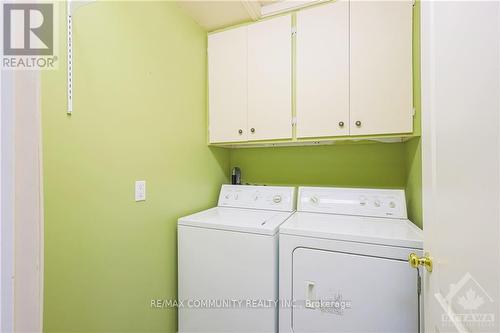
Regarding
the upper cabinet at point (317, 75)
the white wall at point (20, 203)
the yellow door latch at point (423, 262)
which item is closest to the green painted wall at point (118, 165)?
the upper cabinet at point (317, 75)

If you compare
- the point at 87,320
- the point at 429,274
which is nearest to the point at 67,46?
the point at 87,320

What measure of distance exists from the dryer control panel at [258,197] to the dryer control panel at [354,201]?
0.32 ft

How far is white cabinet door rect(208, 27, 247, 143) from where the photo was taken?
6.04 feet

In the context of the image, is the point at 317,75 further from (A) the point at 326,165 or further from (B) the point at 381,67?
(A) the point at 326,165

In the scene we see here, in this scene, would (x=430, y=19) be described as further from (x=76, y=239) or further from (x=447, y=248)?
(x=76, y=239)

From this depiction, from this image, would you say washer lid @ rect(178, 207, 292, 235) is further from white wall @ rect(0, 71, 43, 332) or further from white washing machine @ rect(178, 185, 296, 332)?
white wall @ rect(0, 71, 43, 332)

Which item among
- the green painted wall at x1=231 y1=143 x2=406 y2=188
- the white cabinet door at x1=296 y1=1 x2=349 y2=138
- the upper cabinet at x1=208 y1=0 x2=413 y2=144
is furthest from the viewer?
the green painted wall at x1=231 y1=143 x2=406 y2=188

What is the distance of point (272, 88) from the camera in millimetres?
1755

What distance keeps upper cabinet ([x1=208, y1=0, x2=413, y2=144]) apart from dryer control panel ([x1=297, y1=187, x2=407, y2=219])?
0.44m

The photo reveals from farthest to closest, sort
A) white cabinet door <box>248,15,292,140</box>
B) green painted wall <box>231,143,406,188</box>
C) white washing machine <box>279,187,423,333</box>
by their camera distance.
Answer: green painted wall <box>231,143,406,188</box>
white cabinet door <box>248,15,292,140</box>
white washing machine <box>279,187,423,333</box>

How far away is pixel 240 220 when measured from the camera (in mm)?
1551

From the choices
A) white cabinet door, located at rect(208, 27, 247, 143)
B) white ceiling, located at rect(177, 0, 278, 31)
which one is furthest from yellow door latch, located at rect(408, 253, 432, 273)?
white ceiling, located at rect(177, 0, 278, 31)

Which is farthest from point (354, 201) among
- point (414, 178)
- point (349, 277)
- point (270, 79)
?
point (270, 79)

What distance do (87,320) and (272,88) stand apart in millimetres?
1730
